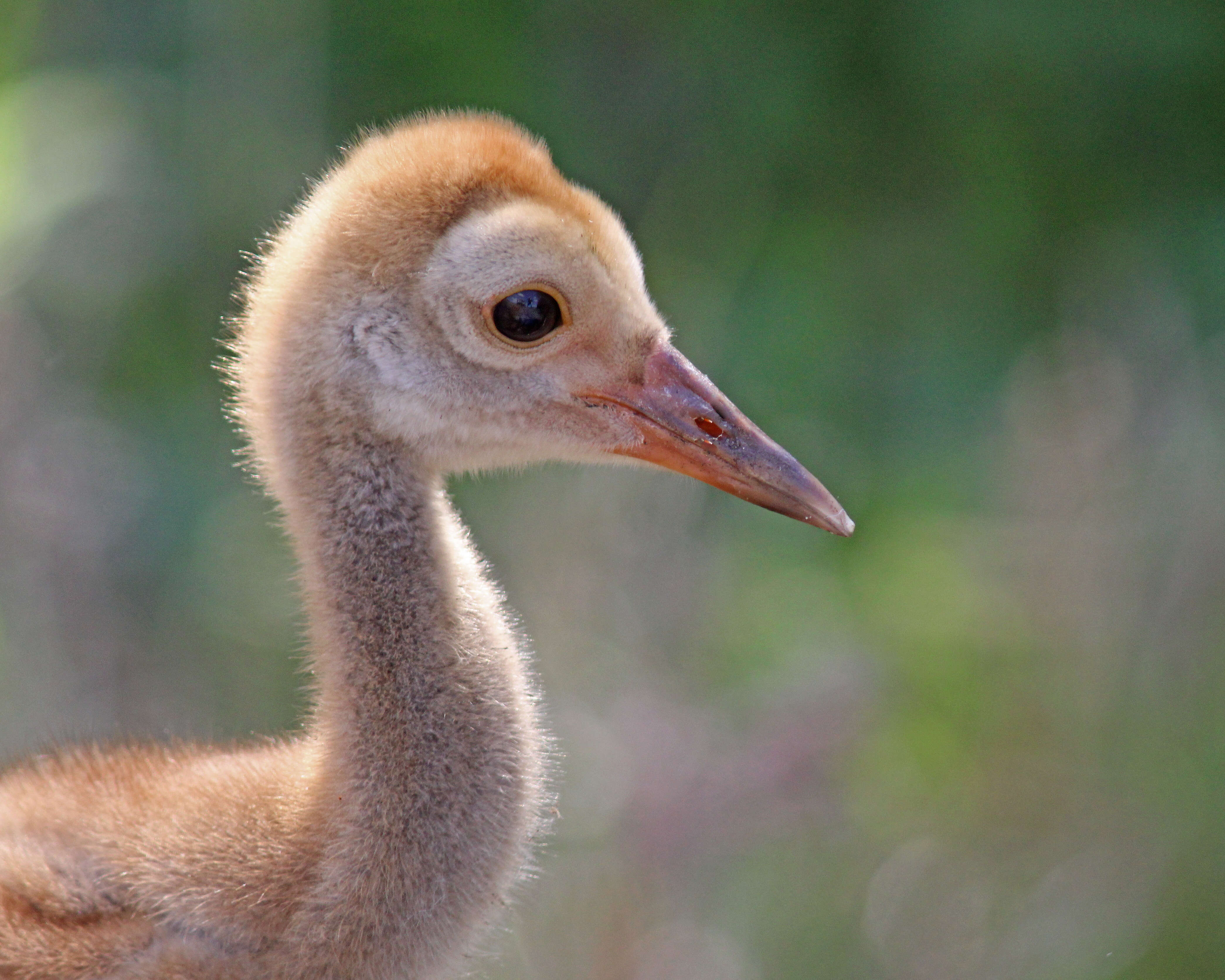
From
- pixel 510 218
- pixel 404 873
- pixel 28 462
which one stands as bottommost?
pixel 404 873

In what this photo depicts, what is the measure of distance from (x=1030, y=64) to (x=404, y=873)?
3.14 m

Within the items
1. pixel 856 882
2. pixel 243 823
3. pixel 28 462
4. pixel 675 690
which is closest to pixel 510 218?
pixel 243 823

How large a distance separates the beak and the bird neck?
12.9 inches

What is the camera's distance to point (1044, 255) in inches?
168

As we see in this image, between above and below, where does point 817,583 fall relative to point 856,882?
above

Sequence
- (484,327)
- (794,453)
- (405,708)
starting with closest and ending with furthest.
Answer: (405,708) < (484,327) < (794,453)

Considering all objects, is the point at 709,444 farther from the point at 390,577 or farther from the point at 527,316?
the point at 390,577

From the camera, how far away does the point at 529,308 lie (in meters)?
2.07

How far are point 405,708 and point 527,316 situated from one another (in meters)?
0.61

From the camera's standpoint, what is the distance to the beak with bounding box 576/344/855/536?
2100 mm

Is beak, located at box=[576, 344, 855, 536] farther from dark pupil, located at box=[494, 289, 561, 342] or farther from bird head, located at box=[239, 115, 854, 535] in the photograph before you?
dark pupil, located at box=[494, 289, 561, 342]

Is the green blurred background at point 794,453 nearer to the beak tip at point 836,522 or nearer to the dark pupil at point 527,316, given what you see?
the beak tip at point 836,522

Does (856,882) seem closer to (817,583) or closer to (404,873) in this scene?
(817,583)

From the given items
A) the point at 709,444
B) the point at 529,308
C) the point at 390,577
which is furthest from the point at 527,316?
the point at 390,577
